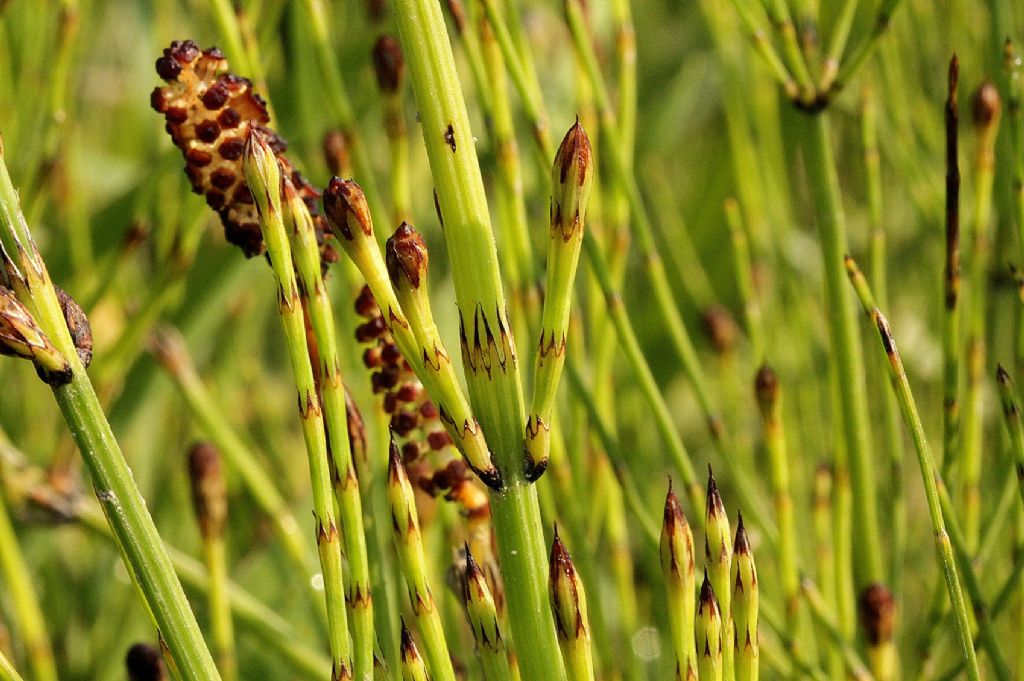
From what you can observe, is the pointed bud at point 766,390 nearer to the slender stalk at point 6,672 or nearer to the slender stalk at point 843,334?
the slender stalk at point 843,334

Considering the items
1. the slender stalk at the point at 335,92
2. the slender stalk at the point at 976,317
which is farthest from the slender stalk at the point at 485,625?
the slender stalk at the point at 976,317

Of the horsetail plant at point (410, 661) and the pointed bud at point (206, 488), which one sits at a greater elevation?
Result: the pointed bud at point (206, 488)

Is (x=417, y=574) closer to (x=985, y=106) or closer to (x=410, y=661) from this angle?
(x=410, y=661)

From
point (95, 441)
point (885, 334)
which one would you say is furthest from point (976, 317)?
point (95, 441)

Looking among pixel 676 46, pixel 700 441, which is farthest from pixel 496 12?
pixel 676 46

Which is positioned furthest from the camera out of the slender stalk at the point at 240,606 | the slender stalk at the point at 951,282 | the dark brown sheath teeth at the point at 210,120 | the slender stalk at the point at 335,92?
the slender stalk at the point at 240,606

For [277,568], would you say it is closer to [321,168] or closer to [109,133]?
[321,168]
